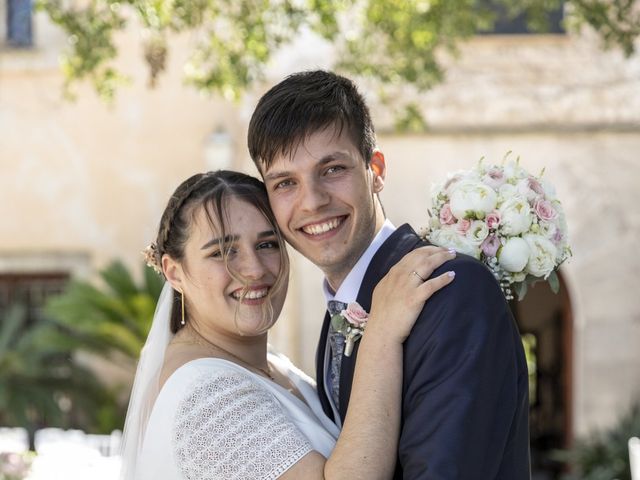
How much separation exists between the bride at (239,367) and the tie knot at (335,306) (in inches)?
8.9

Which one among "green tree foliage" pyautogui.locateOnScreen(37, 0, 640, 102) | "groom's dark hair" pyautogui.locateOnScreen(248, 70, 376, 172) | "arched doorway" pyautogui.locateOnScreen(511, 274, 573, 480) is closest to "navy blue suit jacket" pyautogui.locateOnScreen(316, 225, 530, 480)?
"groom's dark hair" pyautogui.locateOnScreen(248, 70, 376, 172)

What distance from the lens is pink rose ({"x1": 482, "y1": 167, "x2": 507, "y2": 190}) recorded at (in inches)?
137

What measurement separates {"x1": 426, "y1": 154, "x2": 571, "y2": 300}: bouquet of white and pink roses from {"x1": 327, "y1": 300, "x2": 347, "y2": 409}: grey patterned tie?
15.2 inches

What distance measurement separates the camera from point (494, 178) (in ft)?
11.5

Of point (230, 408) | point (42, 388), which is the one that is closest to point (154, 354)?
point (230, 408)

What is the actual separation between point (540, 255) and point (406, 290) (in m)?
0.49

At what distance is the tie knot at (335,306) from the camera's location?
360 centimetres

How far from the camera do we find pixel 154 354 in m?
3.85

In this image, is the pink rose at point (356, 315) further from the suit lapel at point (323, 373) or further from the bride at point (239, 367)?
the suit lapel at point (323, 373)

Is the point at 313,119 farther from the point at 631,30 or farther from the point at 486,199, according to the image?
the point at 631,30

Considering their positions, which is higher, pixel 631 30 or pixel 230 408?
pixel 631 30

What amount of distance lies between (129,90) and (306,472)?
31.5ft

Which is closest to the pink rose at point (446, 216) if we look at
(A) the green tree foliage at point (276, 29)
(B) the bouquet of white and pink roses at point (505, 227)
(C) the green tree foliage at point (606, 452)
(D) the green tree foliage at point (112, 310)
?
(B) the bouquet of white and pink roses at point (505, 227)

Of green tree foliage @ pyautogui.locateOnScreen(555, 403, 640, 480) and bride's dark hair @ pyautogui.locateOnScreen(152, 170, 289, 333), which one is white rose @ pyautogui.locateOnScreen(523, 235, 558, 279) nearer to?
bride's dark hair @ pyautogui.locateOnScreen(152, 170, 289, 333)
